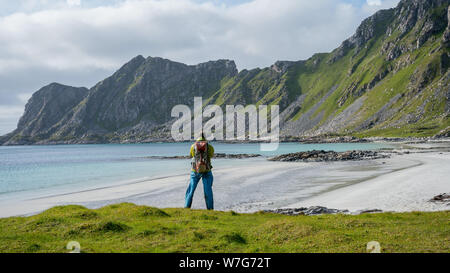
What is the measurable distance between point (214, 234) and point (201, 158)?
7.23 metres

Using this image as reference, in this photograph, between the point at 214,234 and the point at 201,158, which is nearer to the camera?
the point at 214,234

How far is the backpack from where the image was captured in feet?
61.7

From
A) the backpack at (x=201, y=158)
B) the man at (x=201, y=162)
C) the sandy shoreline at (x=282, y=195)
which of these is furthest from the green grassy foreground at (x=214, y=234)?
the sandy shoreline at (x=282, y=195)

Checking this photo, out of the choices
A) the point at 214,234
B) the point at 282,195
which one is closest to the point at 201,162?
the point at 214,234

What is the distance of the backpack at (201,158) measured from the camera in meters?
18.8

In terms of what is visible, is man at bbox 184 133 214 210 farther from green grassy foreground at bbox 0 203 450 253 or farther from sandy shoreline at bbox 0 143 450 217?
sandy shoreline at bbox 0 143 450 217

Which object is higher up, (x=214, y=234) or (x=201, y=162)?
(x=201, y=162)

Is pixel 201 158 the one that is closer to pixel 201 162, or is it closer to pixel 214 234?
pixel 201 162

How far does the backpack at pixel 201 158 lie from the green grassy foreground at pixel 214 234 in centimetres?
329

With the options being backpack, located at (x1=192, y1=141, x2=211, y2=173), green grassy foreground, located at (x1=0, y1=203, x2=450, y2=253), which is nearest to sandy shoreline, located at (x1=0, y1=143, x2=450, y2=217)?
backpack, located at (x1=192, y1=141, x2=211, y2=173)

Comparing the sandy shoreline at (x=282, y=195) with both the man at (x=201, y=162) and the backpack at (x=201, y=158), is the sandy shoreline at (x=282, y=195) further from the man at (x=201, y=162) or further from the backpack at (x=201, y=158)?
the backpack at (x=201, y=158)

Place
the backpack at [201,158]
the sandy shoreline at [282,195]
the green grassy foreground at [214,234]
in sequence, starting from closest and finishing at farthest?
1. the green grassy foreground at [214,234]
2. the backpack at [201,158]
3. the sandy shoreline at [282,195]

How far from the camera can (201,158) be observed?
1897 cm
